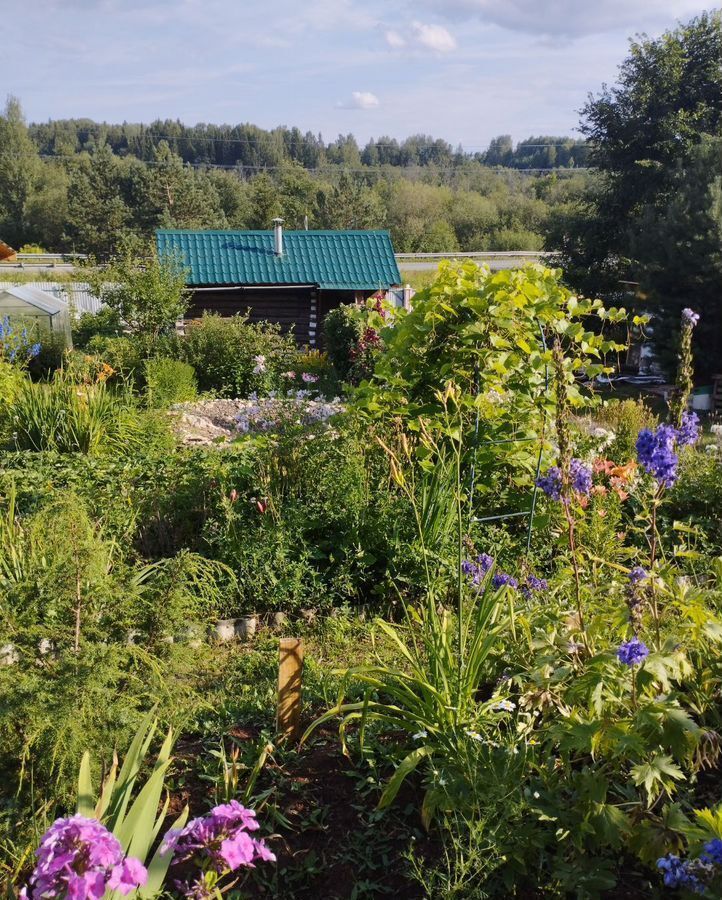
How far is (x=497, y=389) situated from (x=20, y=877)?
373cm

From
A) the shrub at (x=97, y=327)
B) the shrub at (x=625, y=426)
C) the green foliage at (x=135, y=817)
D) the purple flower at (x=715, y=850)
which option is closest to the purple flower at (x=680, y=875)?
the purple flower at (x=715, y=850)

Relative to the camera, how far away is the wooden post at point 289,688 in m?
2.90

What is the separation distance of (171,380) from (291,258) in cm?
759

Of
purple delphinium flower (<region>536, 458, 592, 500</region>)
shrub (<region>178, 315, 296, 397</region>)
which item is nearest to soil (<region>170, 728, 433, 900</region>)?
purple delphinium flower (<region>536, 458, 592, 500</region>)

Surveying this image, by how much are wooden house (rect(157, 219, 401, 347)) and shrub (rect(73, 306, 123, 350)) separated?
2824 mm

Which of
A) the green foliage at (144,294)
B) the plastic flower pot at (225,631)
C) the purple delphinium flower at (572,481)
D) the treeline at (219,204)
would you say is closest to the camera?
the purple delphinium flower at (572,481)

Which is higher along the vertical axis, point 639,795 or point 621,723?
point 621,723

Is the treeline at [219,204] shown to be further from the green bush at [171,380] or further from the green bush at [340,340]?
the green bush at [171,380]

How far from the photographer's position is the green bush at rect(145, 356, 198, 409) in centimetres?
1116

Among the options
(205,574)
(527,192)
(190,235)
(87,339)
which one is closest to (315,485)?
(205,574)

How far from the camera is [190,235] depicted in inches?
717

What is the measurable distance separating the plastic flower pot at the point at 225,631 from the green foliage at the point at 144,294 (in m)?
10.1

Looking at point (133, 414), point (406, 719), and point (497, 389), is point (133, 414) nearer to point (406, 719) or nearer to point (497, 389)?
point (497, 389)

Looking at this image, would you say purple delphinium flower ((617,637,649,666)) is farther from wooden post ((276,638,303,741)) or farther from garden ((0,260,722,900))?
wooden post ((276,638,303,741))
